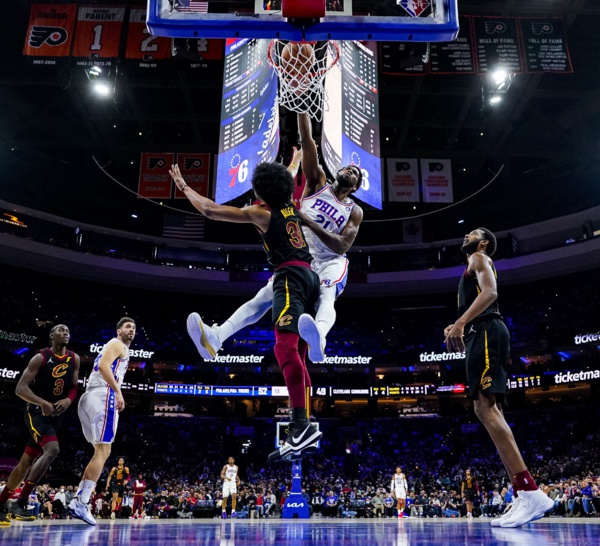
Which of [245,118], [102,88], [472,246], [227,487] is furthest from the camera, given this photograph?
[227,487]

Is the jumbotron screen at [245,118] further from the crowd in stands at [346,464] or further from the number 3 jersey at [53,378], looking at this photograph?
the crowd in stands at [346,464]

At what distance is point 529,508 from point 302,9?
445 cm

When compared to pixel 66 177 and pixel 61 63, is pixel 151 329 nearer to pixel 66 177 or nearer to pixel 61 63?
pixel 66 177

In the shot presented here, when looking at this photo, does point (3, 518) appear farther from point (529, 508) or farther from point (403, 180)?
point (403, 180)

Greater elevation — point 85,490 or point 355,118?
point 355,118

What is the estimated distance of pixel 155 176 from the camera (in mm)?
18094

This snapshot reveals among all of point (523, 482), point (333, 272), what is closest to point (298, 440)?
point (333, 272)

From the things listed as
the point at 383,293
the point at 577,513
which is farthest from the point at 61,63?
the point at 383,293

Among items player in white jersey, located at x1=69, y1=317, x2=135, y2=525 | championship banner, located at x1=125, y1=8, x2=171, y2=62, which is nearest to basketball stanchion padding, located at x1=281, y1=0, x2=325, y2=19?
player in white jersey, located at x1=69, y1=317, x2=135, y2=525

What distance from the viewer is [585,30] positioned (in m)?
16.2

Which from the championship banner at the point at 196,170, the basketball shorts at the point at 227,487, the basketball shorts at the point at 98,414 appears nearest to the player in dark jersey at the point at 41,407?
the basketball shorts at the point at 98,414

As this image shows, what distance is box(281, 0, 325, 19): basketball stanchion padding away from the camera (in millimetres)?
4758

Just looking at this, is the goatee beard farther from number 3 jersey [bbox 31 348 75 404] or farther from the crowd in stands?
the crowd in stands

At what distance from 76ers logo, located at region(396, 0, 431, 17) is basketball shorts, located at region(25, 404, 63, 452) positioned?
5.82 meters
